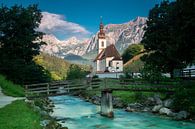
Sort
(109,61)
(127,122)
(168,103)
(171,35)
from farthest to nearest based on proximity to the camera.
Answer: (109,61)
(171,35)
(168,103)
(127,122)

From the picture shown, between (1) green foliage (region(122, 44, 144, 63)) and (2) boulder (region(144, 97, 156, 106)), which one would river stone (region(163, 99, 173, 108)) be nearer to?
(2) boulder (region(144, 97, 156, 106))

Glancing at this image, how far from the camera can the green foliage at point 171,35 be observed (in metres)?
38.6

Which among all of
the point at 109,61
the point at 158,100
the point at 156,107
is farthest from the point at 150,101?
the point at 109,61

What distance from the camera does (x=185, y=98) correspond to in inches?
1435

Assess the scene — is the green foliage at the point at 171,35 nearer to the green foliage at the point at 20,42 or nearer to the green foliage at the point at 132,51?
the green foliage at the point at 20,42

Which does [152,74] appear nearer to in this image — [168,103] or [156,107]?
[156,107]

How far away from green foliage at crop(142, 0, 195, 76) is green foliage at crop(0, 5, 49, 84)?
61.0 feet

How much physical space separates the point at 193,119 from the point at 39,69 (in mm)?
25757

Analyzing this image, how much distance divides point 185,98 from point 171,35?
418 inches

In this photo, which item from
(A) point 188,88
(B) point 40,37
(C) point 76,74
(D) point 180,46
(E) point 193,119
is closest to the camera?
(E) point 193,119

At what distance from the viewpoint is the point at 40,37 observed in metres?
55.4

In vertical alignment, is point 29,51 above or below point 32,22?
below

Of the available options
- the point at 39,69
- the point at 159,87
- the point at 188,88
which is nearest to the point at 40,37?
the point at 39,69

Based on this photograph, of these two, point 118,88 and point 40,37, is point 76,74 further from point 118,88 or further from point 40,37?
point 118,88
